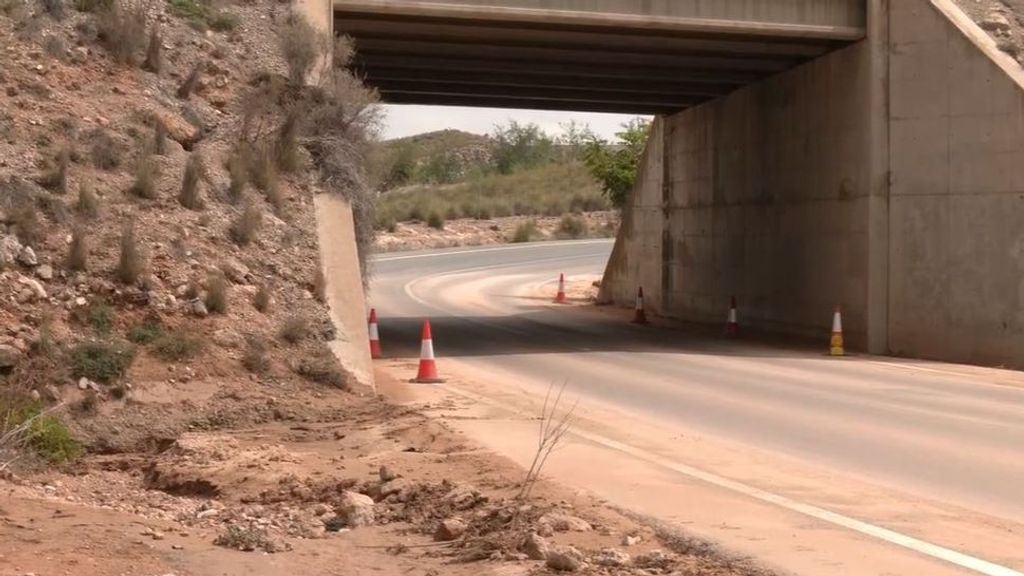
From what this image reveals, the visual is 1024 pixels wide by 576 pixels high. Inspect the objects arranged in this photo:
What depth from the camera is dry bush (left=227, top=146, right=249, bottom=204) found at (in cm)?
1603

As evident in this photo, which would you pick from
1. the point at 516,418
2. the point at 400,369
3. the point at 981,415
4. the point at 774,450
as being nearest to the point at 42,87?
the point at 400,369

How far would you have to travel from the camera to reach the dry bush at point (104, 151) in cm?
1526

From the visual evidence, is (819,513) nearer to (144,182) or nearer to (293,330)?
(293,330)

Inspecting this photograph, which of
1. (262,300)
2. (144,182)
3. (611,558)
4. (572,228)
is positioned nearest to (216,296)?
(262,300)

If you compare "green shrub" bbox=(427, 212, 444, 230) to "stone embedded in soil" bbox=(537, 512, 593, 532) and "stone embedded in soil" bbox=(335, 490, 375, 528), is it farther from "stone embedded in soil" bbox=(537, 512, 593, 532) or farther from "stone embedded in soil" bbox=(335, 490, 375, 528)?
"stone embedded in soil" bbox=(537, 512, 593, 532)

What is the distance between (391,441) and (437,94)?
20375 millimetres

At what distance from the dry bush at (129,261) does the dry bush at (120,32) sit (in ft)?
15.6

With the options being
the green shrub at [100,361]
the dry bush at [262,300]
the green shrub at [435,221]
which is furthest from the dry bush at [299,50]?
the green shrub at [435,221]

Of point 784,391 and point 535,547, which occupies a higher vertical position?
point 535,547

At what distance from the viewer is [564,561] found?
22.0ft

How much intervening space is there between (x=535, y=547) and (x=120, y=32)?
12.8 metres

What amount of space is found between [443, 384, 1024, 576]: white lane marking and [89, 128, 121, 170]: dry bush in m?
6.90

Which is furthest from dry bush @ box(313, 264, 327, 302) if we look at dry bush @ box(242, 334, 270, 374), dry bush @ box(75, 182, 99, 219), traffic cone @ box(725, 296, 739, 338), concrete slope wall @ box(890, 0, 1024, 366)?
traffic cone @ box(725, 296, 739, 338)

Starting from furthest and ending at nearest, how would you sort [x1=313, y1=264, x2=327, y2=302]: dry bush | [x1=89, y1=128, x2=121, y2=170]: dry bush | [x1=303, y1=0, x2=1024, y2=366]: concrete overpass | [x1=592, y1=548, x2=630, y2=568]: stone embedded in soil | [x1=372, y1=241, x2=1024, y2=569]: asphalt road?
[x1=303, y1=0, x2=1024, y2=366]: concrete overpass → [x1=89, y1=128, x2=121, y2=170]: dry bush → [x1=313, y1=264, x2=327, y2=302]: dry bush → [x1=372, y1=241, x2=1024, y2=569]: asphalt road → [x1=592, y1=548, x2=630, y2=568]: stone embedded in soil
